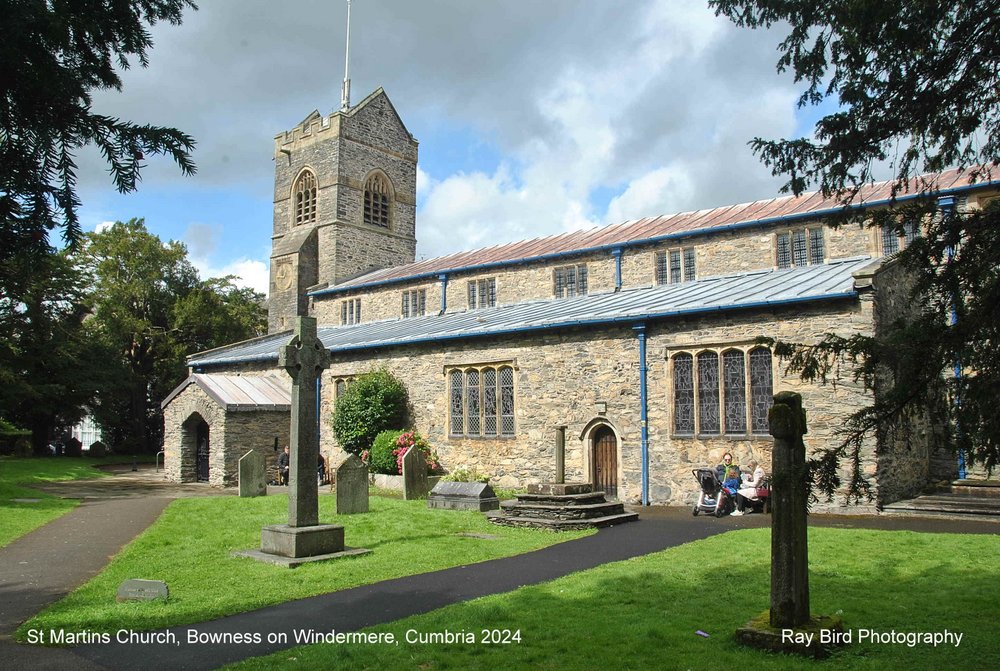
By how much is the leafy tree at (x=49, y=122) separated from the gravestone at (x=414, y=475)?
16.0 meters

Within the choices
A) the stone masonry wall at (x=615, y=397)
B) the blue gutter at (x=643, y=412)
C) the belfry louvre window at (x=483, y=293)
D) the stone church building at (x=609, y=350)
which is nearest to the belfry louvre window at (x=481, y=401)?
the stone church building at (x=609, y=350)

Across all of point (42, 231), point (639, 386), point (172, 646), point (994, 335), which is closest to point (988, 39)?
point (994, 335)

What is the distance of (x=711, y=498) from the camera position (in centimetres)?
1630

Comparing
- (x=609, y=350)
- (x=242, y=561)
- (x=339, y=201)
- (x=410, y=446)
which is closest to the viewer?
(x=242, y=561)

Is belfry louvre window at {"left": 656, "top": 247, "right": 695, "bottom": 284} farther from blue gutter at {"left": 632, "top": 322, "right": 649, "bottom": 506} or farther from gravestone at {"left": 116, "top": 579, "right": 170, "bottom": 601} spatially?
gravestone at {"left": 116, "top": 579, "right": 170, "bottom": 601}

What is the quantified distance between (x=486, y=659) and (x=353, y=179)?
39.1m

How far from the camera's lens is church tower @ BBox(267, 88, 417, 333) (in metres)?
40.6

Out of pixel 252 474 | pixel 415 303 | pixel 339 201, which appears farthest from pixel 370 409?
pixel 339 201

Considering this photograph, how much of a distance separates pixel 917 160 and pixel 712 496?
A: 10.8m

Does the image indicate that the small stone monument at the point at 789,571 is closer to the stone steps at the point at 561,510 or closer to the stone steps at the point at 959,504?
the stone steps at the point at 561,510

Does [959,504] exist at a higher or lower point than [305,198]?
lower

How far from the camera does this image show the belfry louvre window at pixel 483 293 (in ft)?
94.2

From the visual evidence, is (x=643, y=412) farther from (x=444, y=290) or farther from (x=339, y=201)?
(x=339, y=201)

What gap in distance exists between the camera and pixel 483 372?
71.4ft
